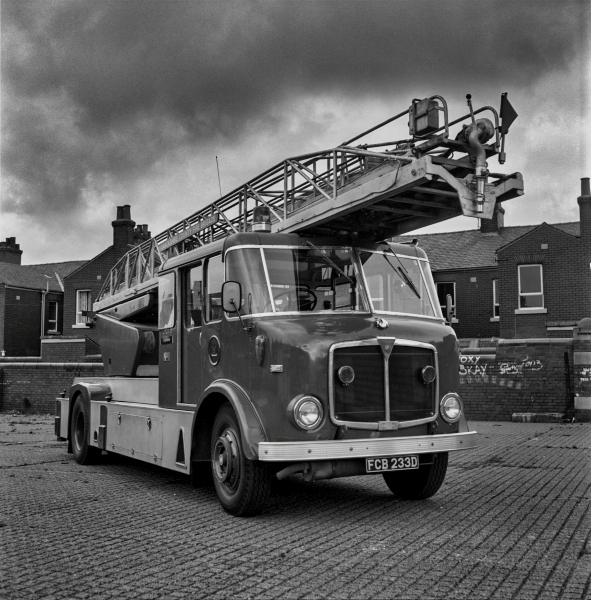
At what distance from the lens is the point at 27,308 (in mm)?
39375

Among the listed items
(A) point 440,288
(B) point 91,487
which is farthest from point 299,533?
(A) point 440,288

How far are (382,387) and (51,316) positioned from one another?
3712 centimetres

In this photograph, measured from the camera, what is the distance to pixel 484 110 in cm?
659

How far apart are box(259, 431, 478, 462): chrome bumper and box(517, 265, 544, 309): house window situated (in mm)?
22993

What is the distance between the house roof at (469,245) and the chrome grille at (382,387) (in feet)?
81.0

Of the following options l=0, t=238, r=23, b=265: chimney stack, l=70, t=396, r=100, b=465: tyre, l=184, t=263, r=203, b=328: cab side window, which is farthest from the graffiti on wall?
l=0, t=238, r=23, b=265: chimney stack

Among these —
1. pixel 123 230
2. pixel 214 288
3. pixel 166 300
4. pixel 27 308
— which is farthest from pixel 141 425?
pixel 27 308

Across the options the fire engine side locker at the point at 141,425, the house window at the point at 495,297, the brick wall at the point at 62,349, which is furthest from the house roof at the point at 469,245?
the fire engine side locker at the point at 141,425

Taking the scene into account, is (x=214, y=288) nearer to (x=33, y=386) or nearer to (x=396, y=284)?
(x=396, y=284)

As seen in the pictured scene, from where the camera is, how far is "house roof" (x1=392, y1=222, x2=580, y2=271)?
3189 centimetres

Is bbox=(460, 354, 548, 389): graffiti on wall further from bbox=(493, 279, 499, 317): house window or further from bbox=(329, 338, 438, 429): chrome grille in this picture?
bbox=(493, 279, 499, 317): house window

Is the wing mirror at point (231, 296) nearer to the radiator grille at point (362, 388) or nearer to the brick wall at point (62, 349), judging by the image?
the radiator grille at point (362, 388)

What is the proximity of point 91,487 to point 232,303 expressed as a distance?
10.6 ft

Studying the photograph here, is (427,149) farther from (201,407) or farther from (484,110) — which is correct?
(201,407)
